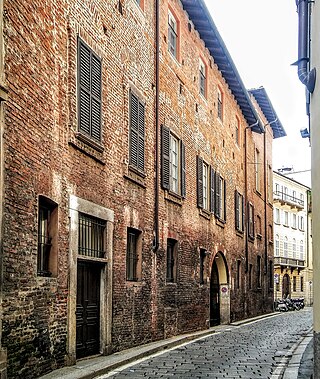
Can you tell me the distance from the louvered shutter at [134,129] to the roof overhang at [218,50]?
6.22 meters

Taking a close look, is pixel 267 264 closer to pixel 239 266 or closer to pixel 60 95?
pixel 239 266

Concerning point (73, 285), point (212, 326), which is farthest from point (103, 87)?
point (212, 326)

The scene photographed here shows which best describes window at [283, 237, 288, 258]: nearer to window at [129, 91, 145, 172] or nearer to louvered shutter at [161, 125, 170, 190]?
louvered shutter at [161, 125, 170, 190]

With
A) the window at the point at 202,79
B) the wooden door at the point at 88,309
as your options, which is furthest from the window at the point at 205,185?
the wooden door at the point at 88,309

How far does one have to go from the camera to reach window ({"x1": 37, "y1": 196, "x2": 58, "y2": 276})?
10840mm

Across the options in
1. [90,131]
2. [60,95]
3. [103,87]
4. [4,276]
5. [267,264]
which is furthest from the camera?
[267,264]

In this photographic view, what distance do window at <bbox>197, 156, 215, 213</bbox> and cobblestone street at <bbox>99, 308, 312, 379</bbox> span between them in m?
4.64

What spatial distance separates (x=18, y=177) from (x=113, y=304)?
5088 mm

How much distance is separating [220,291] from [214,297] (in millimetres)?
739

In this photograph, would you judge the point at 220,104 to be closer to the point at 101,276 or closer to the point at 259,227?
the point at 259,227

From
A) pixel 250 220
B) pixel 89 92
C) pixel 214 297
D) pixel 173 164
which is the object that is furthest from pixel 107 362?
pixel 250 220

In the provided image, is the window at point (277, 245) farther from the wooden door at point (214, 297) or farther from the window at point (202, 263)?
the window at point (202, 263)

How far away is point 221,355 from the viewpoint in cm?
1474

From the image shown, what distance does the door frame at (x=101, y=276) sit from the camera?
38.3 ft
